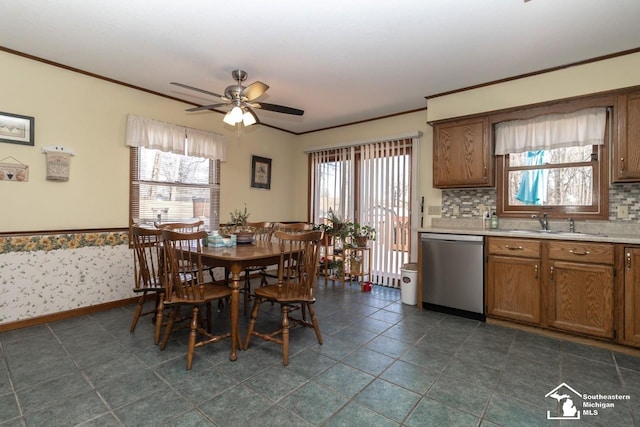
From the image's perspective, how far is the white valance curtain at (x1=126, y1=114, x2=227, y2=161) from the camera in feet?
11.8

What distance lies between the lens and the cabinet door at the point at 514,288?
293cm

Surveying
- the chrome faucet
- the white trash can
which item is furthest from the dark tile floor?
the chrome faucet

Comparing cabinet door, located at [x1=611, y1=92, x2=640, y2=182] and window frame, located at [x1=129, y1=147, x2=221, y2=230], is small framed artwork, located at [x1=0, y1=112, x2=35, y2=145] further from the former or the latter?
cabinet door, located at [x1=611, y1=92, x2=640, y2=182]

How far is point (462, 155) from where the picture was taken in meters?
3.62

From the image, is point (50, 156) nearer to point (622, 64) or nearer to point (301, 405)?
point (301, 405)

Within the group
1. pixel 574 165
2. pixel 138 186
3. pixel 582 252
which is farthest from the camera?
pixel 138 186

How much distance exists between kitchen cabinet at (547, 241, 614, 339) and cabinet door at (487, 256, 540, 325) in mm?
117

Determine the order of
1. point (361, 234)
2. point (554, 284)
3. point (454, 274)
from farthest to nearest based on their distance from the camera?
point (361, 234) < point (454, 274) < point (554, 284)

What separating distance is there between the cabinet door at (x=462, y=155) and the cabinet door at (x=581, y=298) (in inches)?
46.1

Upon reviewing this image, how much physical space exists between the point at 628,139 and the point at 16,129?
219 inches

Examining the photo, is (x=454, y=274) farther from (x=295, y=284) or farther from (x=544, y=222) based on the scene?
(x=295, y=284)

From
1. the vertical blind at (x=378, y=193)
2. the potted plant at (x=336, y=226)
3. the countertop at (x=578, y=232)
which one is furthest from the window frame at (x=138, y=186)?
the countertop at (x=578, y=232)

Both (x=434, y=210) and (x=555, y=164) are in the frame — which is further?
(x=434, y=210)

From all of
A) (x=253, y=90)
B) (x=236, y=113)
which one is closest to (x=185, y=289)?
(x=236, y=113)
